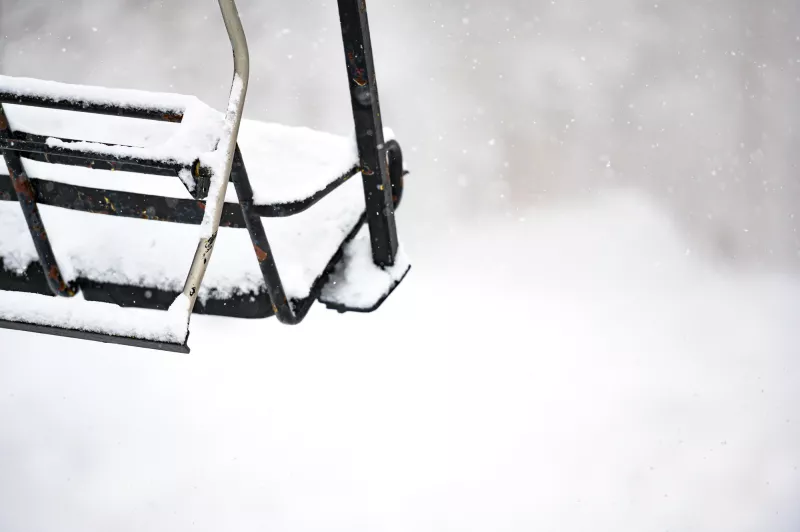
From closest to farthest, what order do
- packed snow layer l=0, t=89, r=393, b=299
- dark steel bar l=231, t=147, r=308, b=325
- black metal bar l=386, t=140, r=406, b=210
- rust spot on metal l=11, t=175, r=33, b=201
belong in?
dark steel bar l=231, t=147, r=308, b=325
rust spot on metal l=11, t=175, r=33, b=201
packed snow layer l=0, t=89, r=393, b=299
black metal bar l=386, t=140, r=406, b=210

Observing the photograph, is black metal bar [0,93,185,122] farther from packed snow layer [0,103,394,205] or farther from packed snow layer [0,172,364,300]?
packed snow layer [0,172,364,300]

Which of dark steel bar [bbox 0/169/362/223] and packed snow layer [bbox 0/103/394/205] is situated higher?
packed snow layer [bbox 0/103/394/205]

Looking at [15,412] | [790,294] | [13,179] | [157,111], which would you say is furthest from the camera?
[790,294]

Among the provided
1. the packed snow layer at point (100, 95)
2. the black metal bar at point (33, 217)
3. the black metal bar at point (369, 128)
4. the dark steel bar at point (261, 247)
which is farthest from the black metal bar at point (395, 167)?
the black metal bar at point (33, 217)

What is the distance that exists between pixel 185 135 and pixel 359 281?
955 mm

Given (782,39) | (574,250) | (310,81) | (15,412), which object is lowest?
(15,412)

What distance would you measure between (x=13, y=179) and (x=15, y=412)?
586cm

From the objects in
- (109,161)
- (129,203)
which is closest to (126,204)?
(129,203)

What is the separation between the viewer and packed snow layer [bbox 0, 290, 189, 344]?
145 cm

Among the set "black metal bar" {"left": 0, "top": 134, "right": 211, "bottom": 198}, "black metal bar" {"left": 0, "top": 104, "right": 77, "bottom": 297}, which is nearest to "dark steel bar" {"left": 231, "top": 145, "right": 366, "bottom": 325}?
"black metal bar" {"left": 0, "top": 134, "right": 211, "bottom": 198}

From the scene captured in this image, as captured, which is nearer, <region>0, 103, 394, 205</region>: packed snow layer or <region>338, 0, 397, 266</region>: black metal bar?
<region>338, 0, 397, 266</region>: black metal bar

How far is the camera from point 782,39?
10703mm

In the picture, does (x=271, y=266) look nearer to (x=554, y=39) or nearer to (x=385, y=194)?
(x=385, y=194)

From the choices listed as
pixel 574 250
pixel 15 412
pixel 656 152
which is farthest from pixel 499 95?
pixel 15 412
